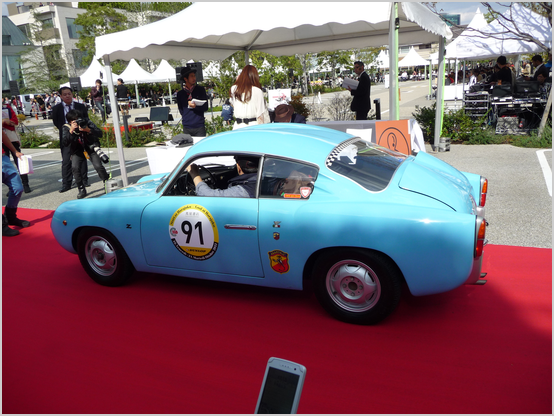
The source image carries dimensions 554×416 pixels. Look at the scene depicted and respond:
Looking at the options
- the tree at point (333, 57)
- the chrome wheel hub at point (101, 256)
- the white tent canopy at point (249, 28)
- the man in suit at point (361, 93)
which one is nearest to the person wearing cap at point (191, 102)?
the white tent canopy at point (249, 28)

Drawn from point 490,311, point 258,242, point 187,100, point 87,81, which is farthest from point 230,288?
point 87,81

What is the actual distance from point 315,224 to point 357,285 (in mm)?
551

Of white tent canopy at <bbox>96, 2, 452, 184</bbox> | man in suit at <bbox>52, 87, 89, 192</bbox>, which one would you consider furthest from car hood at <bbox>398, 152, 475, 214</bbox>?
man in suit at <bbox>52, 87, 89, 192</bbox>

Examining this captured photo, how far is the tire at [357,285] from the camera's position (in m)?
3.07

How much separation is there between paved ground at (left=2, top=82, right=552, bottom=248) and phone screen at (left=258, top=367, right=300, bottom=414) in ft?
12.8

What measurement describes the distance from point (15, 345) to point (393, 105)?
18.8 ft

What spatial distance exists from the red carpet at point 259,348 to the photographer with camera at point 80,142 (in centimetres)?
389

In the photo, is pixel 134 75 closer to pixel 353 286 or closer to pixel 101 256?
pixel 101 256

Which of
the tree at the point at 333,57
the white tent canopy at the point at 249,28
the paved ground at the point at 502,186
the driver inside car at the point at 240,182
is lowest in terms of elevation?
the paved ground at the point at 502,186

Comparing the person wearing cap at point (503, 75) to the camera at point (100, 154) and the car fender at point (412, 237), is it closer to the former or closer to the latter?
the camera at point (100, 154)

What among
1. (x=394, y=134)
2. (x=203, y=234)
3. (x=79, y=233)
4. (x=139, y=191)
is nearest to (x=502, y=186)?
(x=394, y=134)

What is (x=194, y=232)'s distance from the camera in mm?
3607

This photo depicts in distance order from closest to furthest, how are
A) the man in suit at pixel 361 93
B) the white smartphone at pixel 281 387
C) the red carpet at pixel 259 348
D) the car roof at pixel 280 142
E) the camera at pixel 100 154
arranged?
1. the white smartphone at pixel 281 387
2. the red carpet at pixel 259 348
3. the car roof at pixel 280 142
4. the camera at pixel 100 154
5. the man in suit at pixel 361 93

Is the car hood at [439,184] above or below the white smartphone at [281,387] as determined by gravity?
above
